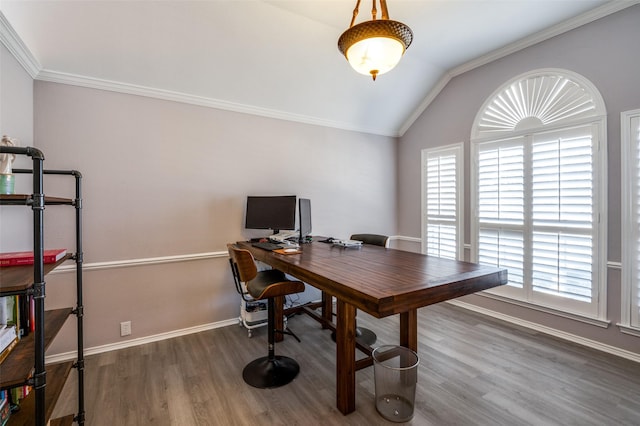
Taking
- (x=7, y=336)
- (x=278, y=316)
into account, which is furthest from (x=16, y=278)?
(x=278, y=316)

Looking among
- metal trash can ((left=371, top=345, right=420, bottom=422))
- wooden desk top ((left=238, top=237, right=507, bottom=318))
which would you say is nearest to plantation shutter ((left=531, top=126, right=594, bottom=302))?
wooden desk top ((left=238, top=237, right=507, bottom=318))

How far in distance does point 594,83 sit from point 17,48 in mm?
4795

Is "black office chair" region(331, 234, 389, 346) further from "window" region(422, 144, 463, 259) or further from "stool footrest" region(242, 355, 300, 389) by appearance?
"window" region(422, 144, 463, 259)

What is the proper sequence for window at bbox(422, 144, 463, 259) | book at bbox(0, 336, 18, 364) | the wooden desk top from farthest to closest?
1. window at bbox(422, 144, 463, 259)
2. the wooden desk top
3. book at bbox(0, 336, 18, 364)

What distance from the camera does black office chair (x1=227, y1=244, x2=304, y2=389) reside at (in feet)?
6.94

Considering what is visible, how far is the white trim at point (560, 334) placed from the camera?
8.27 ft

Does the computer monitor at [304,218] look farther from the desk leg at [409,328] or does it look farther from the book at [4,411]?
the book at [4,411]

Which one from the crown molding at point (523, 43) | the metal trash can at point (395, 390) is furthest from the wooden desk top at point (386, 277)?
the crown molding at point (523, 43)

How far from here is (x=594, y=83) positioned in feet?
8.82

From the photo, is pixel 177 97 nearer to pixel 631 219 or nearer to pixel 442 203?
pixel 442 203

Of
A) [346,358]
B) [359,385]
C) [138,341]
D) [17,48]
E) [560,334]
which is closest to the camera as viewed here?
[346,358]

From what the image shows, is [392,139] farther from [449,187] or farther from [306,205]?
[306,205]

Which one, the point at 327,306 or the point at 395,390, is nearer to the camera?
the point at 395,390

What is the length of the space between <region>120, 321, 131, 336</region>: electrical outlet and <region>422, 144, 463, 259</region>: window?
12.4ft
